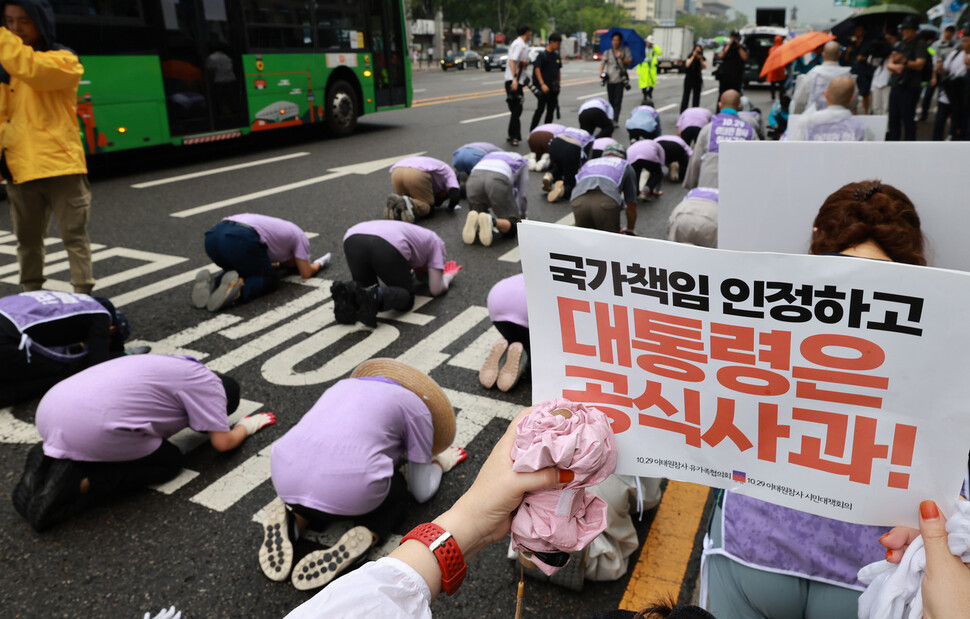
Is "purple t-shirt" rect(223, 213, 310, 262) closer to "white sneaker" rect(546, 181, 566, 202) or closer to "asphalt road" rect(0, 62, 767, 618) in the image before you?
"asphalt road" rect(0, 62, 767, 618)

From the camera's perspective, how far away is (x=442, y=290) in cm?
567

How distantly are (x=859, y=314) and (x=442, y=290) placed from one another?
4.56 meters

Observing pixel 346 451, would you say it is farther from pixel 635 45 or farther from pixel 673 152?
pixel 635 45

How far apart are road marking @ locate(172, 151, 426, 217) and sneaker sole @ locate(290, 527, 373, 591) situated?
254 inches

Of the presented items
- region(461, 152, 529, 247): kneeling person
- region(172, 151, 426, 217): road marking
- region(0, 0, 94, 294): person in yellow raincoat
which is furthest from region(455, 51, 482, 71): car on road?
region(0, 0, 94, 294): person in yellow raincoat

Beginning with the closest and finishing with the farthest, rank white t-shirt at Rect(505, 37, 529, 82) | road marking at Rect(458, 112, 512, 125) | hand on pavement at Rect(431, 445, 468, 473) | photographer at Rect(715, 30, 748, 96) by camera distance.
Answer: hand on pavement at Rect(431, 445, 468, 473)
white t-shirt at Rect(505, 37, 529, 82)
photographer at Rect(715, 30, 748, 96)
road marking at Rect(458, 112, 512, 125)

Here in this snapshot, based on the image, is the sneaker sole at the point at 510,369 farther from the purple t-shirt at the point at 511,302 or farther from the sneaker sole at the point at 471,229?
the sneaker sole at the point at 471,229

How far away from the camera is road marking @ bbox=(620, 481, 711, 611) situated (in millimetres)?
2531

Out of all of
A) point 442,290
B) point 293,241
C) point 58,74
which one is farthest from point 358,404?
point 58,74

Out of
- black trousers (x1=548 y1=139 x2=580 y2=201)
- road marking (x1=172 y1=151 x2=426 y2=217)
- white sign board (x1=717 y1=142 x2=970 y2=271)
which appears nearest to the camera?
white sign board (x1=717 y1=142 x2=970 y2=271)

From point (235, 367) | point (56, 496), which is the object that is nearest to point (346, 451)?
point (56, 496)

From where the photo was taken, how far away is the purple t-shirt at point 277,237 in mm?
5539

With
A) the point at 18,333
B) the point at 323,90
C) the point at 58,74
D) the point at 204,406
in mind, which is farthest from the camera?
the point at 323,90

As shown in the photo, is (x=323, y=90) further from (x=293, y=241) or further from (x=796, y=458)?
(x=796, y=458)
